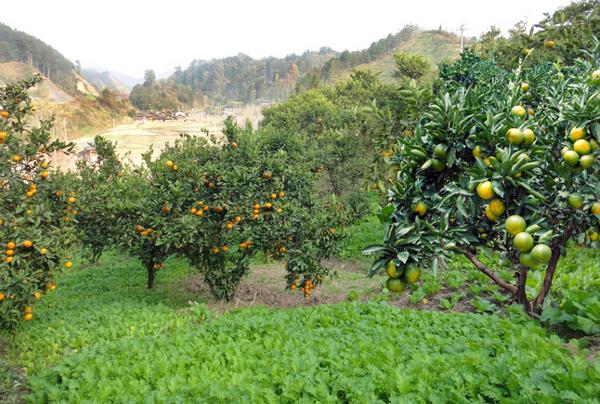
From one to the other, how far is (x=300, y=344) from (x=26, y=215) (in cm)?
487

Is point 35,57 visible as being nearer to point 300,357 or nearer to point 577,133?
point 300,357

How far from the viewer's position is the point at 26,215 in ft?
21.5

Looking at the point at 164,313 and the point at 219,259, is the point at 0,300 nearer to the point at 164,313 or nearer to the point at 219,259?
the point at 164,313

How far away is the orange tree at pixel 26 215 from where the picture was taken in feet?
20.1

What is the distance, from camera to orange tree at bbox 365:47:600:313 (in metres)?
3.00

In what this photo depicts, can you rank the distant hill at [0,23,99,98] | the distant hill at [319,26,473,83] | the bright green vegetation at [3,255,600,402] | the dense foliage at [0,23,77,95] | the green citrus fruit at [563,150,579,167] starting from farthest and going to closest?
the dense foliage at [0,23,77,95] → the distant hill at [0,23,99,98] → the distant hill at [319,26,473,83] → the bright green vegetation at [3,255,600,402] → the green citrus fruit at [563,150,579,167]

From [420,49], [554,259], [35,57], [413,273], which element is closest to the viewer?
[413,273]

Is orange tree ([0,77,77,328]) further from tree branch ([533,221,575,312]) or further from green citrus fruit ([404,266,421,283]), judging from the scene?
tree branch ([533,221,575,312])

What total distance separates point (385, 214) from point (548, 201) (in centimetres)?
142

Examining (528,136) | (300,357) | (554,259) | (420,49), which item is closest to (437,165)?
(528,136)

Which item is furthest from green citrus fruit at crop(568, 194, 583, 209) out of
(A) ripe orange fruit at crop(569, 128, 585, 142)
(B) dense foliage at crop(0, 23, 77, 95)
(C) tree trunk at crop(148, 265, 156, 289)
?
(B) dense foliage at crop(0, 23, 77, 95)

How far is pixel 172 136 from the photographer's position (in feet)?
Answer: 200

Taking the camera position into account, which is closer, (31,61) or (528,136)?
(528,136)

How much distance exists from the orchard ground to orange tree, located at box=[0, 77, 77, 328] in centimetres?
90
